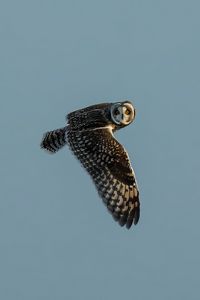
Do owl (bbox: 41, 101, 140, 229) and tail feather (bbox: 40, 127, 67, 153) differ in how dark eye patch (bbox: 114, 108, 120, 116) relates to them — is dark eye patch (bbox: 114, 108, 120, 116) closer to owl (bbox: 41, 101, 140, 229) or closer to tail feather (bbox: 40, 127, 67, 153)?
owl (bbox: 41, 101, 140, 229)

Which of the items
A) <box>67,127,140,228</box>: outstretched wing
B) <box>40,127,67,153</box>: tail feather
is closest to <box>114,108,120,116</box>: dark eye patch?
<box>67,127,140,228</box>: outstretched wing

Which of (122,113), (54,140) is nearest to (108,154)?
(122,113)

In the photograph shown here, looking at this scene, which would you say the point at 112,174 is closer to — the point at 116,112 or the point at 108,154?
the point at 108,154

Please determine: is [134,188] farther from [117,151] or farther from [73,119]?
[73,119]

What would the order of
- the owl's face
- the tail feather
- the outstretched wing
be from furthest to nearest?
the tail feather, the owl's face, the outstretched wing

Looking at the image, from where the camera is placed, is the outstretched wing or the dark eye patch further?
the dark eye patch
